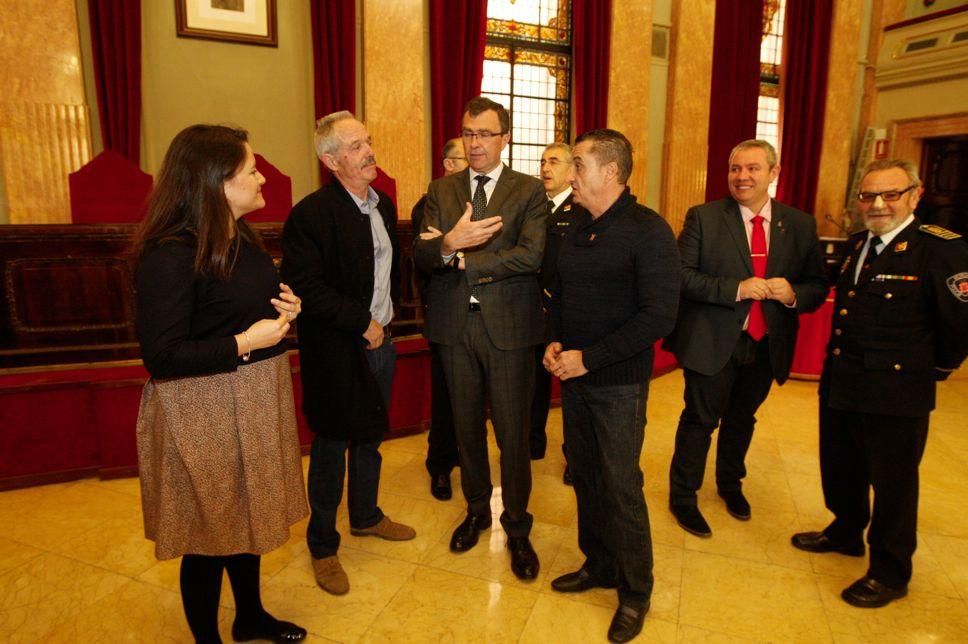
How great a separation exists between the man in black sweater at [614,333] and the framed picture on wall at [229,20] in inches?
187

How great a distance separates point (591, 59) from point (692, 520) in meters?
5.77

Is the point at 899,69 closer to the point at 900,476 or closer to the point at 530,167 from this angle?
the point at 530,167

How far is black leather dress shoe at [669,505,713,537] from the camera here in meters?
2.66

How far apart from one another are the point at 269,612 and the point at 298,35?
5.18 meters

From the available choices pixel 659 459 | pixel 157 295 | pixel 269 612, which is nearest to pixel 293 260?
pixel 157 295

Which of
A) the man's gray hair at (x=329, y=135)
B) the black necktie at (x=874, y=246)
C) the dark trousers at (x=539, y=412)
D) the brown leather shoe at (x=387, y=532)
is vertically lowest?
the brown leather shoe at (x=387, y=532)

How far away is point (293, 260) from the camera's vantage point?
6.76 ft

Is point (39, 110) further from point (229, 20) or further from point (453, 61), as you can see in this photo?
point (453, 61)

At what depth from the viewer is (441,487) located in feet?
9.95

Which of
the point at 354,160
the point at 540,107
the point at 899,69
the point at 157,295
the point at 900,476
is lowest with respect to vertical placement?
the point at 900,476

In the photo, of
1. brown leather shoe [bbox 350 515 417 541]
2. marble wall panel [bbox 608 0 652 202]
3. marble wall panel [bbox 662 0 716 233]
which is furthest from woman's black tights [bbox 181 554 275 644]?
marble wall panel [bbox 662 0 716 233]

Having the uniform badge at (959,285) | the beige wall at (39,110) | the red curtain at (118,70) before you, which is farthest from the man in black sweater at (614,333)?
the beige wall at (39,110)

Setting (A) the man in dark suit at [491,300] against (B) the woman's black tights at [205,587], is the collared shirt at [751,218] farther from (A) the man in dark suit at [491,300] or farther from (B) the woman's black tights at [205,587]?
(B) the woman's black tights at [205,587]

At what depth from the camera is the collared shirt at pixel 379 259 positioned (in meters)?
2.25
